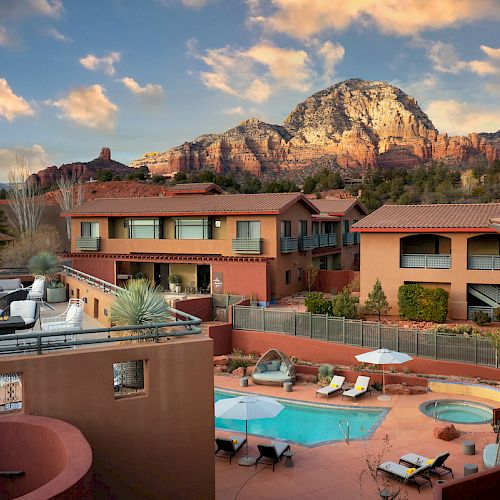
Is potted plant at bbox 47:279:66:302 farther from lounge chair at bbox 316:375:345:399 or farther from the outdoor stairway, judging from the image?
the outdoor stairway

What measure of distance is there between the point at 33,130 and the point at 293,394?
7607cm

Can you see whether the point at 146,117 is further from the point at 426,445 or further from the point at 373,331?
the point at 426,445

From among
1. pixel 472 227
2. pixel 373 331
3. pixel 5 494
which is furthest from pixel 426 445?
pixel 472 227

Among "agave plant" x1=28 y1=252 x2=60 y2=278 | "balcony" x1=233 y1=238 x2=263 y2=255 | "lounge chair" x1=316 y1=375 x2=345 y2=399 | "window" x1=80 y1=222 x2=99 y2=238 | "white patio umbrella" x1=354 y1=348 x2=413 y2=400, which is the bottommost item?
"lounge chair" x1=316 y1=375 x2=345 y2=399

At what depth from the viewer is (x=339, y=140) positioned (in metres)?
163

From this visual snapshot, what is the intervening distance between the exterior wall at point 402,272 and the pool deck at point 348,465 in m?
8.92

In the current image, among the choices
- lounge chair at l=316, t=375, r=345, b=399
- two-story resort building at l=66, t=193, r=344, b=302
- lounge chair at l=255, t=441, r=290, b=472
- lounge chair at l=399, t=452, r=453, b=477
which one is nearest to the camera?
lounge chair at l=399, t=452, r=453, b=477

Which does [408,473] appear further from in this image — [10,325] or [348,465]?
[10,325]

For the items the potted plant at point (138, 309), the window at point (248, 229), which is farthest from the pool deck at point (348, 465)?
the window at point (248, 229)

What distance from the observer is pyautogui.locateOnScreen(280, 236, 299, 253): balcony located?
32594 mm

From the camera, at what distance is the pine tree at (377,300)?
2573 cm

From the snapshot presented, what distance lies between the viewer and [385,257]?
92.2ft

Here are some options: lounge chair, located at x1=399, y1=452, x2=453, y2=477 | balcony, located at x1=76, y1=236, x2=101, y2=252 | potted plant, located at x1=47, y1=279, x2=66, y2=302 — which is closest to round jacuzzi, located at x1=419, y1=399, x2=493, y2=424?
lounge chair, located at x1=399, y1=452, x2=453, y2=477

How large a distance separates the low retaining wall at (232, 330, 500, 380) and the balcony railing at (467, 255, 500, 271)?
7.22 m
